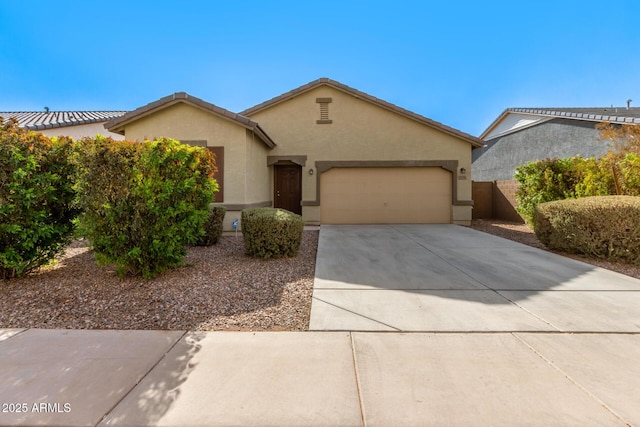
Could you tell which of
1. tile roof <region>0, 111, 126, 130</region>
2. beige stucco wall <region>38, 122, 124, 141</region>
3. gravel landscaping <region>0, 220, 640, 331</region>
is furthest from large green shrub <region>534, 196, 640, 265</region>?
tile roof <region>0, 111, 126, 130</region>

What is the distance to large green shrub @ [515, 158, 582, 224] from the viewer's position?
376 inches

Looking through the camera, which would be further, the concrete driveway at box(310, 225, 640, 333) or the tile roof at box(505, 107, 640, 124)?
the tile roof at box(505, 107, 640, 124)

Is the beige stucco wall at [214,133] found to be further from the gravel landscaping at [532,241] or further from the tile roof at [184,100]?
the gravel landscaping at [532,241]

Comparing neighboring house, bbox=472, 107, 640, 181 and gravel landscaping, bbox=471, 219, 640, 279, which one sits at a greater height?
neighboring house, bbox=472, 107, 640, 181

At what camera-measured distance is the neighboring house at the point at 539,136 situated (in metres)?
13.7

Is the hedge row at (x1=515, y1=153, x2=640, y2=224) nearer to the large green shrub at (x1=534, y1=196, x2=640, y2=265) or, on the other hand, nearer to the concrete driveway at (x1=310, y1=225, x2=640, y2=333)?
the large green shrub at (x1=534, y1=196, x2=640, y2=265)

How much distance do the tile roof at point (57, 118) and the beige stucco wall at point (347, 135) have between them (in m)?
11.2

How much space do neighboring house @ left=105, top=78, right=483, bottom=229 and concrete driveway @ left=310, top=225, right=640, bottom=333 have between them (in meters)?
4.88

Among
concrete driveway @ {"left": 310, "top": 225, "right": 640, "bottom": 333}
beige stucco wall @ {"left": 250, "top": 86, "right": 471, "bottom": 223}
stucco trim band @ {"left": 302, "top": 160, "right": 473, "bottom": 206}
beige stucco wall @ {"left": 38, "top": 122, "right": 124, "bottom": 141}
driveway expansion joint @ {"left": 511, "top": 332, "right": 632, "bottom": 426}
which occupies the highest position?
beige stucco wall @ {"left": 38, "top": 122, "right": 124, "bottom": 141}

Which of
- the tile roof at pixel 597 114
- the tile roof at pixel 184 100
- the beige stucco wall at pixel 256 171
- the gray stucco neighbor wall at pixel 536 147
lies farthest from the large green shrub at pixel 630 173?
the beige stucco wall at pixel 256 171

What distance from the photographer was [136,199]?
440cm

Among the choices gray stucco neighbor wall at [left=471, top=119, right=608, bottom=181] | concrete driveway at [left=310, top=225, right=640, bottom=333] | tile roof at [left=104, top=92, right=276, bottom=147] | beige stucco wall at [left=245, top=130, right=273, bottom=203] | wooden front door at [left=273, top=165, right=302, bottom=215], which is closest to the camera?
concrete driveway at [left=310, top=225, right=640, bottom=333]

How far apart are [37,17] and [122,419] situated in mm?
13299

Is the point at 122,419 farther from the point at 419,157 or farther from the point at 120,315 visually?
the point at 419,157
